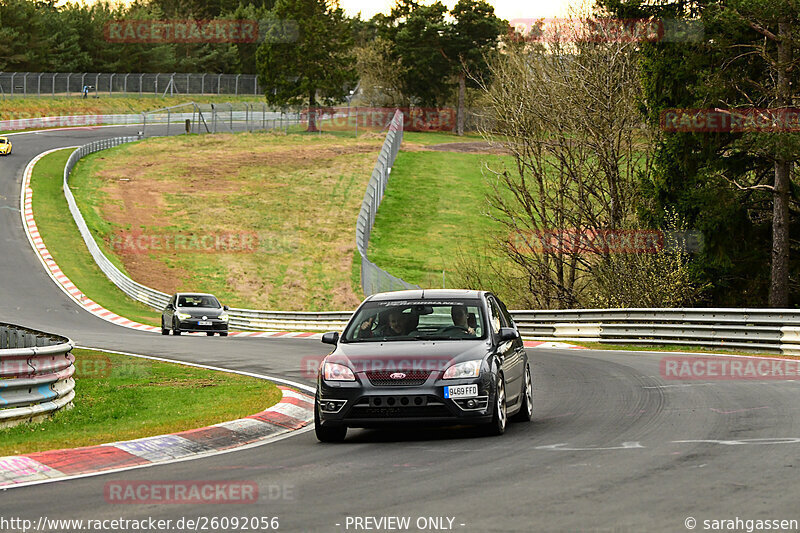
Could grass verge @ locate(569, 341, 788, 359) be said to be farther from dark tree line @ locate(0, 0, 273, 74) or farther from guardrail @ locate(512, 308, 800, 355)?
dark tree line @ locate(0, 0, 273, 74)

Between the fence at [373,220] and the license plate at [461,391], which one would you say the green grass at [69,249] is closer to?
the fence at [373,220]

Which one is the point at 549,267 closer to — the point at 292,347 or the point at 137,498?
the point at 292,347

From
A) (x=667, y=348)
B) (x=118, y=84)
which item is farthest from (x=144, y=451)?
(x=118, y=84)

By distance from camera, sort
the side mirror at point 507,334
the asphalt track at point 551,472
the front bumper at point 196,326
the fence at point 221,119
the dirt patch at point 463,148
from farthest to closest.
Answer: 1. the fence at point 221,119
2. the dirt patch at point 463,148
3. the front bumper at point 196,326
4. the side mirror at point 507,334
5. the asphalt track at point 551,472

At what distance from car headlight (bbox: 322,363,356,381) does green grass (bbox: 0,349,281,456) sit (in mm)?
1842

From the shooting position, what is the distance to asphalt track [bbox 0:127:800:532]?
6.70 m

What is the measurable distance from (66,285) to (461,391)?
124ft

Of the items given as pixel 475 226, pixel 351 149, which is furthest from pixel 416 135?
pixel 475 226

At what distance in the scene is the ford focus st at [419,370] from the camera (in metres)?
10.3

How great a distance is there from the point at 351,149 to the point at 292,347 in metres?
59.3

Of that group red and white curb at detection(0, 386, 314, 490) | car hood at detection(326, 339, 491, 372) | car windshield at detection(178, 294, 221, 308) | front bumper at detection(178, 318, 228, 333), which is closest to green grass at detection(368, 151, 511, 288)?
car windshield at detection(178, 294, 221, 308)

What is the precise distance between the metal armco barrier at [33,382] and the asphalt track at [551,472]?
273cm

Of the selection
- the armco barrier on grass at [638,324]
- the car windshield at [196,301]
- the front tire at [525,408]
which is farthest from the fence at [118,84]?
the front tire at [525,408]

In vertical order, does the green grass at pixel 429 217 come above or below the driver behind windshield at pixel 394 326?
below
